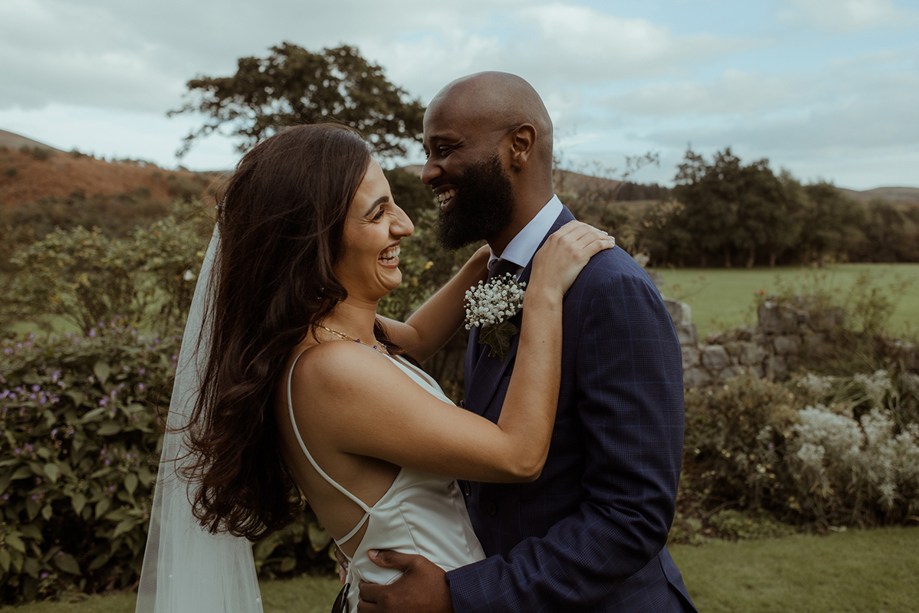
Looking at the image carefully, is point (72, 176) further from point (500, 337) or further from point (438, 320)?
point (500, 337)

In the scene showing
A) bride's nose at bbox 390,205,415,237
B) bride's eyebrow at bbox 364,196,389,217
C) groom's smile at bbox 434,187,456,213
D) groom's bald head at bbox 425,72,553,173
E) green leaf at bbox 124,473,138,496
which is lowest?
green leaf at bbox 124,473,138,496

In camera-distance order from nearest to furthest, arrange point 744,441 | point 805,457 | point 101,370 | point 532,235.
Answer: point 532,235 → point 101,370 → point 805,457 → point 744,441

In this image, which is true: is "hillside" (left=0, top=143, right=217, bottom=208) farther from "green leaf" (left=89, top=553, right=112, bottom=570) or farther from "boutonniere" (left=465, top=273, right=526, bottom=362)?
"boutonniere" (left=465, top=273, right=526, bottom=362)

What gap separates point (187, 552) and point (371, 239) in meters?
1.47

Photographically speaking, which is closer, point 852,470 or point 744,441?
point 852,470

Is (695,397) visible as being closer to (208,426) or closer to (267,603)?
(267,603)

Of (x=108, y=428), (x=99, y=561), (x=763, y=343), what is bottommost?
(x=99, y=561)

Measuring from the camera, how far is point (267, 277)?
1.65 m

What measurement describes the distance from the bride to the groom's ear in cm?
29

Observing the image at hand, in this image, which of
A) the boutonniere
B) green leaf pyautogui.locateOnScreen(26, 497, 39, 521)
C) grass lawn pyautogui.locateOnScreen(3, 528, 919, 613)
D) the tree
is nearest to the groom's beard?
the boutonniere

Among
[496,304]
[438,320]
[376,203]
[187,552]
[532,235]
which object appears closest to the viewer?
[376,203]

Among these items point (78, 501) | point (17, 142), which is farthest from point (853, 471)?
point (17, 142)

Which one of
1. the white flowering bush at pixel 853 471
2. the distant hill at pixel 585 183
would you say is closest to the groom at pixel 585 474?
the white flowering bush at pixel 853 471

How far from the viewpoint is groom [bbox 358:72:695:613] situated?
4.71 ft
